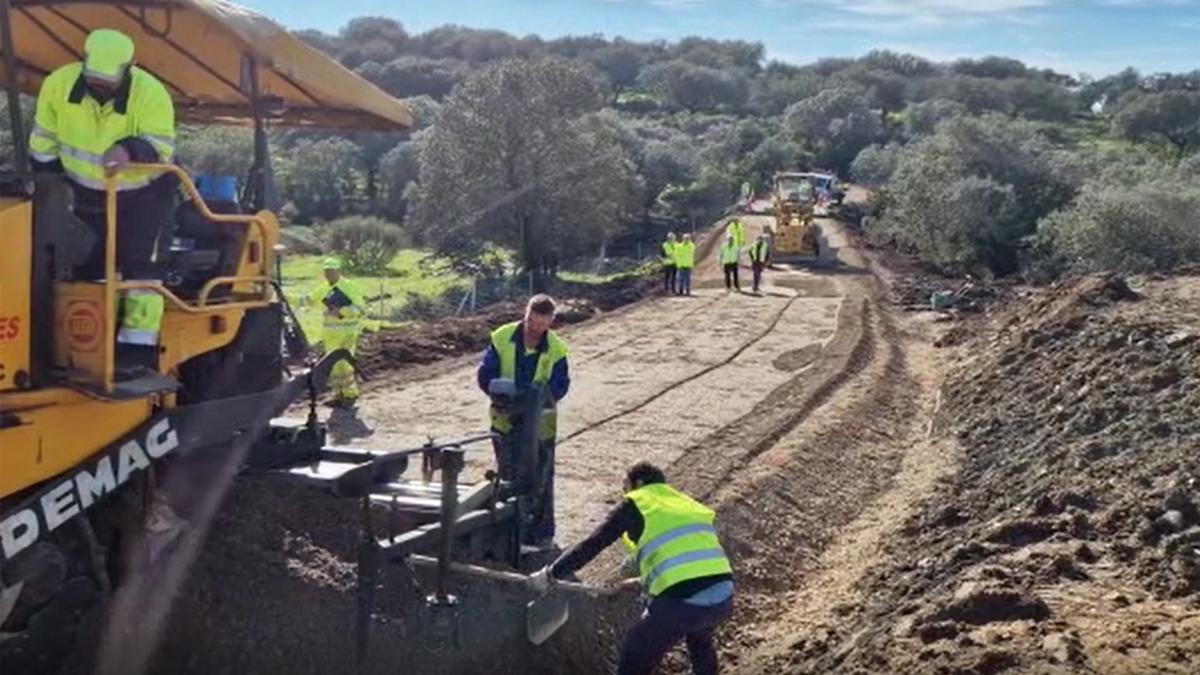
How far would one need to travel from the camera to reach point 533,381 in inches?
312

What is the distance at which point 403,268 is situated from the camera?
38.3m

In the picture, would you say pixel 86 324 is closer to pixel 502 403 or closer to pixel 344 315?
pixel 502 403

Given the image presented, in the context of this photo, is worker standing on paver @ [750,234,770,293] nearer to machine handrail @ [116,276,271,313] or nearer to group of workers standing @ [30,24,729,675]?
group of workers standing @ [30,24,729,675]

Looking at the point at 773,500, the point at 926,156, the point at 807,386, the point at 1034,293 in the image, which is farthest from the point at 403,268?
the point at 773,500

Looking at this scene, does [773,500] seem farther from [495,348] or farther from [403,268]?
[403,268]

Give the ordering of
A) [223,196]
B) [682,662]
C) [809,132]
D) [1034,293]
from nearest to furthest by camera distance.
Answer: [223,196], [682,662], [1034,293], [809,132]

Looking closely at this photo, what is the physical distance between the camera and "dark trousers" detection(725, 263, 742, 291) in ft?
96.3

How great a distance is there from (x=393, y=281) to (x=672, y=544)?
29978 millimetres

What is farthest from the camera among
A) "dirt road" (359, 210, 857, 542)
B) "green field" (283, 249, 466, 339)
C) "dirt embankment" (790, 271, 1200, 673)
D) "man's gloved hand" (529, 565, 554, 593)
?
"green field" (283, 249, 466, 339)

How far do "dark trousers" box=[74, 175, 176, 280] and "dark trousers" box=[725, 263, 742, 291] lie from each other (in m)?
24.0

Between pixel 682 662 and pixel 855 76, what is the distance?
126164 millimetres

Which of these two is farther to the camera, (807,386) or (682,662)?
(807,386)

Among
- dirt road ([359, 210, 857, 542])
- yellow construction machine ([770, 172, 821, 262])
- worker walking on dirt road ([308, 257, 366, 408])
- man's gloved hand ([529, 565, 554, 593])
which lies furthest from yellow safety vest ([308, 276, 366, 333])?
yellow construction machine ([770, 172, 821, 262])

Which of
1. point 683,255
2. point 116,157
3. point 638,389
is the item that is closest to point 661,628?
point 116,157
